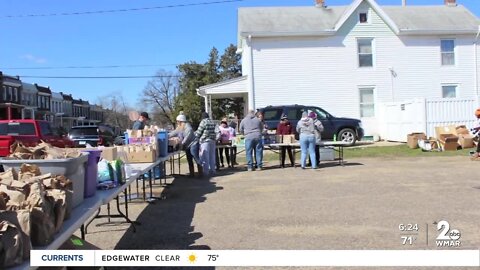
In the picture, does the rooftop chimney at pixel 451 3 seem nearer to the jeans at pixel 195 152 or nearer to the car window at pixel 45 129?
the jeans at pixel 195 152

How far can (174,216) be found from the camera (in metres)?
8.78

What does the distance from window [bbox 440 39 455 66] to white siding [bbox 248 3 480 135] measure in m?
0.27

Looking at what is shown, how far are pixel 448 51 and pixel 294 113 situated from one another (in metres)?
11.3

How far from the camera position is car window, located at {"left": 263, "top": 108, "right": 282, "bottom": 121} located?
23.3 m

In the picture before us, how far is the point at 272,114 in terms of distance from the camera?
76.7ft

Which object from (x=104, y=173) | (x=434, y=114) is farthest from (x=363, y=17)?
(x=104, y=173)

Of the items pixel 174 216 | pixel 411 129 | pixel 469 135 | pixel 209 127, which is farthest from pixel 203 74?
pixel 174 216

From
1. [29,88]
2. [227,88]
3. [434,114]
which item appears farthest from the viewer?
[29,88]

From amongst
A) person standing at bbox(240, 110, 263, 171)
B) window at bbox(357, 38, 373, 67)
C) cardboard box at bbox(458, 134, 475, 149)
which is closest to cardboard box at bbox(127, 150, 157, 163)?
person standing at bbox(240, 110, 263, 171)

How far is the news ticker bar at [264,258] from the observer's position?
11.1 feet

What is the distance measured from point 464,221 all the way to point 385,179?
16.3 ft

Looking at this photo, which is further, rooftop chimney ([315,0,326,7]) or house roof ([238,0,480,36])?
rooftop chimney ([315,0,326,7])

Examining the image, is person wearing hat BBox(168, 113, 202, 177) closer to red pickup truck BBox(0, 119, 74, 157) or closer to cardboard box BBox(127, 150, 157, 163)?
cardboard box BBox(127, 150, 157, 163)

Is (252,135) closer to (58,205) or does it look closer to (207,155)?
(207,155)
